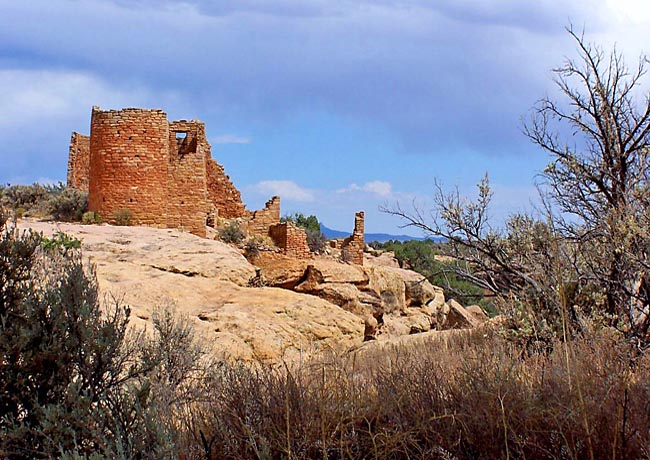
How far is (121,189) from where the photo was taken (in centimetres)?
2030

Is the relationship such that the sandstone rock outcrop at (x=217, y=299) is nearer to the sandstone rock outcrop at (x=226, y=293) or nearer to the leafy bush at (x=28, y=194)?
the sandstone rock outcrop at (x=226, y=293)

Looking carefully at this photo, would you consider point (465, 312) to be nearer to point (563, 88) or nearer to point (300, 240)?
point (300, 240)

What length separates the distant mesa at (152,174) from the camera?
66.8ft

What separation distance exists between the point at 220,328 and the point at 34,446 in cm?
449

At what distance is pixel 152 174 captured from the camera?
68.0 feet

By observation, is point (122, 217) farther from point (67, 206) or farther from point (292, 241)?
point (292, 241)

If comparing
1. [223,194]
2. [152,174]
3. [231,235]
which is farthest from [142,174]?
[223,194]

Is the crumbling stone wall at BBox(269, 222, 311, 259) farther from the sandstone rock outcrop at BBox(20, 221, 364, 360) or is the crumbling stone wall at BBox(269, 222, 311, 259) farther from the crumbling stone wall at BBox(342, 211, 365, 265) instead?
the sandstone rock outcrop at BBox(20, 221, 364, 360)

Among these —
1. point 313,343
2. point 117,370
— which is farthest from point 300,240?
point 117,370

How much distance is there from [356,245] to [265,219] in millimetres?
3744

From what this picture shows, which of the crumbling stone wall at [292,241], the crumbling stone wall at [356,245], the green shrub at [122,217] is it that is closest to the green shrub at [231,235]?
the crumbling stone wall at [292,241]

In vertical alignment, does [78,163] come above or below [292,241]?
above

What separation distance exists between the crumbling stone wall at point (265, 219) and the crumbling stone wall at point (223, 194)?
0.70 meters

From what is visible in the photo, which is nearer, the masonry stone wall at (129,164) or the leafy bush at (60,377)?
the leafy bush at (60,377)
